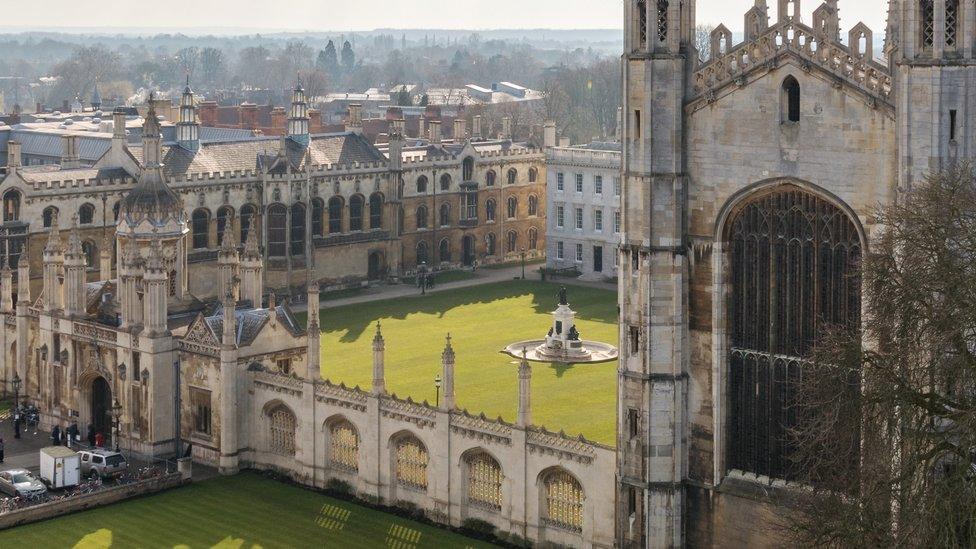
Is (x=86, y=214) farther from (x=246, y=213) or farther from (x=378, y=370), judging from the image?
(x=378, y=370)

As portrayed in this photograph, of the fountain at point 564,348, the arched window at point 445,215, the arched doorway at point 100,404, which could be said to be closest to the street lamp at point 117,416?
the arched doorway at point 100,404

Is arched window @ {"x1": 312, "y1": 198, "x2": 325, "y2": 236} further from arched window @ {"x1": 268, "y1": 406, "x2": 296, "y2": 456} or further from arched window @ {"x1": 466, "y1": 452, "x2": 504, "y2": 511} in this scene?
arched window @ {"x1": 466, "y1": 452, "x2": 504, "y2": 511}

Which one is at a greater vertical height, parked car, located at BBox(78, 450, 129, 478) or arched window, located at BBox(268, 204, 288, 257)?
arched window, located at BBox(268, 204, 288, 257)

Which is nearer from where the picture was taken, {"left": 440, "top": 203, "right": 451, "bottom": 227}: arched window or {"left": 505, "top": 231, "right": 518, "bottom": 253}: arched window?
{"left": 440, "top": 203, "right": 451, "bottom": 227}: arched window

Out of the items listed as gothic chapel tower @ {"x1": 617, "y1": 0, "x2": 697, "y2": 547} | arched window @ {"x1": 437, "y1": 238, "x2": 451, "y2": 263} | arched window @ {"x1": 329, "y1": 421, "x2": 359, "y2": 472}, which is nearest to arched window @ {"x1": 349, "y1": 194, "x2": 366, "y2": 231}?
arched window @ {"x1": 437, "y1": 238, "x2": 451, "y2": 263}

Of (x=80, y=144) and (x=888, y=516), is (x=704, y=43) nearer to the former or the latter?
(x=80, y=144)

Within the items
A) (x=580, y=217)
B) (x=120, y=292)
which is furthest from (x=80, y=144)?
(x=120, y=292)

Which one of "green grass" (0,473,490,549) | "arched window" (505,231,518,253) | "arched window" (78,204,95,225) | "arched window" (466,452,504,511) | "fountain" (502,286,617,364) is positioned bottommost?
"green grass" (0,473,490,549)
